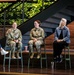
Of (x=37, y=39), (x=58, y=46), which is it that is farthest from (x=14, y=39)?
(x=58, y=46)

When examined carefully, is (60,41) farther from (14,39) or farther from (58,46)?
(14,39)

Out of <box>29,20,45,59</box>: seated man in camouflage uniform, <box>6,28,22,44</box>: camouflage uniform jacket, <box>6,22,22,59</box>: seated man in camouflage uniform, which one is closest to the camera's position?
<box>29,20,45,59</box>: seated man in camouflage uniform

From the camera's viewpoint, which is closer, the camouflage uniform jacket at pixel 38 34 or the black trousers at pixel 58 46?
the black trousers at pixel 58 46

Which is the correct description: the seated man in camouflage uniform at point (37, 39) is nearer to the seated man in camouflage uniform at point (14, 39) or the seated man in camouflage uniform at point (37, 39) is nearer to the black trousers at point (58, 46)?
the seated man in camouflage uniform at point (14, 39)

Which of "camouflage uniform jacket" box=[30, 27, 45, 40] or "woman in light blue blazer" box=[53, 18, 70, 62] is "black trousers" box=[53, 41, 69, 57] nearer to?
"woman in light blue blazer" box=[53, 18, 70, 62]

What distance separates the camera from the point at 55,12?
1028 centimetres

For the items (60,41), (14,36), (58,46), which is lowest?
(58,46)

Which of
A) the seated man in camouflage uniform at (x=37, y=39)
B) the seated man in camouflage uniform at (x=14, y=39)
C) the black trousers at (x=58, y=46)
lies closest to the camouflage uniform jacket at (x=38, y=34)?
the seated man in camouflage uniform at (x=37, y=39)

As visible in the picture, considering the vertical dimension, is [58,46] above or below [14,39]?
below

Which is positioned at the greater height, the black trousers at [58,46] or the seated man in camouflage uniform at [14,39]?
the seated man in camouflage uniform at [14,39]

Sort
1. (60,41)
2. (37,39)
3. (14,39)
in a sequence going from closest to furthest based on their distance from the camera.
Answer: (60,41), (37,39), (14,39)

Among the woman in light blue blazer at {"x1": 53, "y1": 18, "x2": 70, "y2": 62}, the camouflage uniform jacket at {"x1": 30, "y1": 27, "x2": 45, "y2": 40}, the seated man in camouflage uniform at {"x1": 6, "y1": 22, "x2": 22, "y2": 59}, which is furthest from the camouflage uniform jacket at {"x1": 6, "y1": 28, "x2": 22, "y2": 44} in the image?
the woman in light blue blazer at {"x1": 53, "y1": 18, "x2": 70, "y2": 62}

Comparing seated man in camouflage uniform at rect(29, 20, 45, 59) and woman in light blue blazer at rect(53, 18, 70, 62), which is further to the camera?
seated man in camouflage uniform at rect(29, 20, 45, 59)

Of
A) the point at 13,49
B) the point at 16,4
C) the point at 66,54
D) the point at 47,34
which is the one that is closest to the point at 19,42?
the point at 13,49
